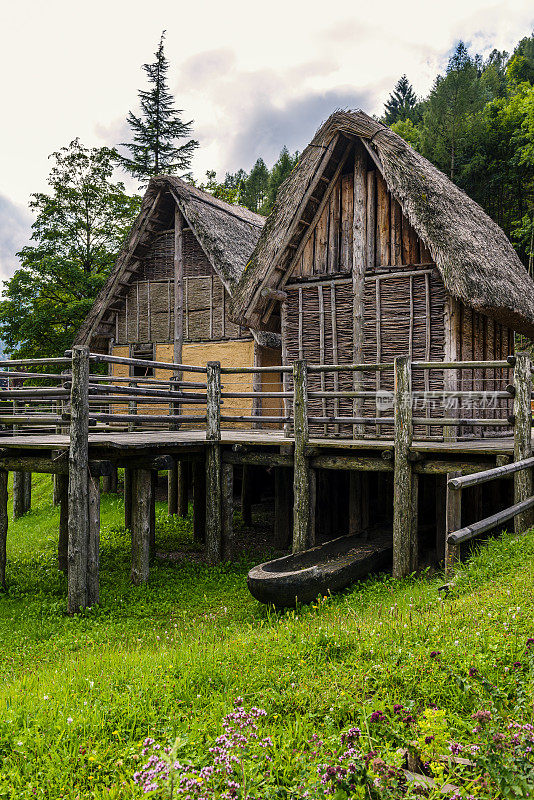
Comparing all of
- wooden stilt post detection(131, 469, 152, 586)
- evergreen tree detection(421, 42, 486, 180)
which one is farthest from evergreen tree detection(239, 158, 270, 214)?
wooden stilt post detection(131, 469, 152, 586)

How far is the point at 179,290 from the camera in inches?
674

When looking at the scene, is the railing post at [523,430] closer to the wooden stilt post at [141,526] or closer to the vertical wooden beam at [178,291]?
the wooden stilt post at [141,526]

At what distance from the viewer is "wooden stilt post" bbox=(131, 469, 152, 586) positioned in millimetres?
9305

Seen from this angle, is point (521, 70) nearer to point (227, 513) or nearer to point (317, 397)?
point (317, 397)

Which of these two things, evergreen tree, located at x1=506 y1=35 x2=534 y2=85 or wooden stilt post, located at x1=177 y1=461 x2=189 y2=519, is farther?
evergreen tree, located at x1=506 y1=35 x2=534 y2=85

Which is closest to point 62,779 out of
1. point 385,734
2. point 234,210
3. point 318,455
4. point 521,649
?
point 385,734

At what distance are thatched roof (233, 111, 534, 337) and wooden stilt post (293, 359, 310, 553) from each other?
3.03 meters

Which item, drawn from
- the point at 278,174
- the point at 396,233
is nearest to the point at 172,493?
the point at 396,233

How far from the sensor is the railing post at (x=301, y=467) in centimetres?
954

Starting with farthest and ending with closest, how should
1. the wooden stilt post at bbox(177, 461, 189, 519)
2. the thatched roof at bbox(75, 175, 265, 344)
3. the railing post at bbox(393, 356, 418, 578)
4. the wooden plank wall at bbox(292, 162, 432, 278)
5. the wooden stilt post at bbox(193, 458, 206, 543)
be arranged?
the thatched roof at bbox(75, 175, 265, 344) → the wooden stilt post at bbox(177, 461, 189, 519) → the wooden stilt post at bbox(193, 458, 206, 543) → the wooden plank wall at bbox(292, 162, 432, 278) → the railing post at bbox(393, 356, 418, 578)

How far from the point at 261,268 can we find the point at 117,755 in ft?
33.0

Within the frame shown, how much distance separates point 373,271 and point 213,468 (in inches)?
194

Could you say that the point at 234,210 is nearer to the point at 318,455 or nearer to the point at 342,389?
the point at 342,389

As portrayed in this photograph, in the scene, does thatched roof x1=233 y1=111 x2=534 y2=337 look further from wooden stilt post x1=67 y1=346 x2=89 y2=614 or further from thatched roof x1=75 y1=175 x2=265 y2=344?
wooden stilt post x1=67 y1=346 x2=89 y2=614
